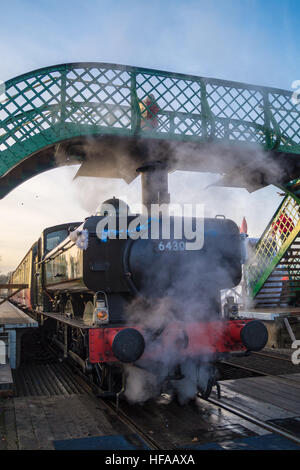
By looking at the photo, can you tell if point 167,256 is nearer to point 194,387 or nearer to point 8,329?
point 194,387

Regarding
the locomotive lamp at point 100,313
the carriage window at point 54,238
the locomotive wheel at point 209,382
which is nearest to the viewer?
the locomotive lamp at point 100,313

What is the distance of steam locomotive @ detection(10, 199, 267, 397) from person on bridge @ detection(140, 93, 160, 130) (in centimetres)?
319

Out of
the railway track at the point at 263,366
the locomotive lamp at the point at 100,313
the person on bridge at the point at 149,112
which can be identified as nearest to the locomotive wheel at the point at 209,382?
the locomotive lamp at the point at 100,313

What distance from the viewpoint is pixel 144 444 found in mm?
3547

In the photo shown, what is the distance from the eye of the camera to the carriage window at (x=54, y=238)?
26.4 feet

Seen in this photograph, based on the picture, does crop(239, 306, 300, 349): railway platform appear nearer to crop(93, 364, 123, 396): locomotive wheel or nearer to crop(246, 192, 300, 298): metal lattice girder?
crop(246, 192, 300, 298): metal lattice girder

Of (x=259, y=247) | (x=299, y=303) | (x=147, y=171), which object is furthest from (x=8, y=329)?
(x=299, y=303)

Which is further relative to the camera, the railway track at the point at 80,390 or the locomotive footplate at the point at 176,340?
the locomotive footplate at the point at 176,340

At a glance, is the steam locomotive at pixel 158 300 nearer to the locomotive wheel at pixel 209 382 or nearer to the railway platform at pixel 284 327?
the locomotive wheel at pixel 209 382

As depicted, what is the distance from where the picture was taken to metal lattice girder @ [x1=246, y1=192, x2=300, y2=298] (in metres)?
9.76

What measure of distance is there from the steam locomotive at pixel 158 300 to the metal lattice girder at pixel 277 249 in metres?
5.15

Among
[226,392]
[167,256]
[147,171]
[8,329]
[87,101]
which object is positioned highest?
[87,101]
